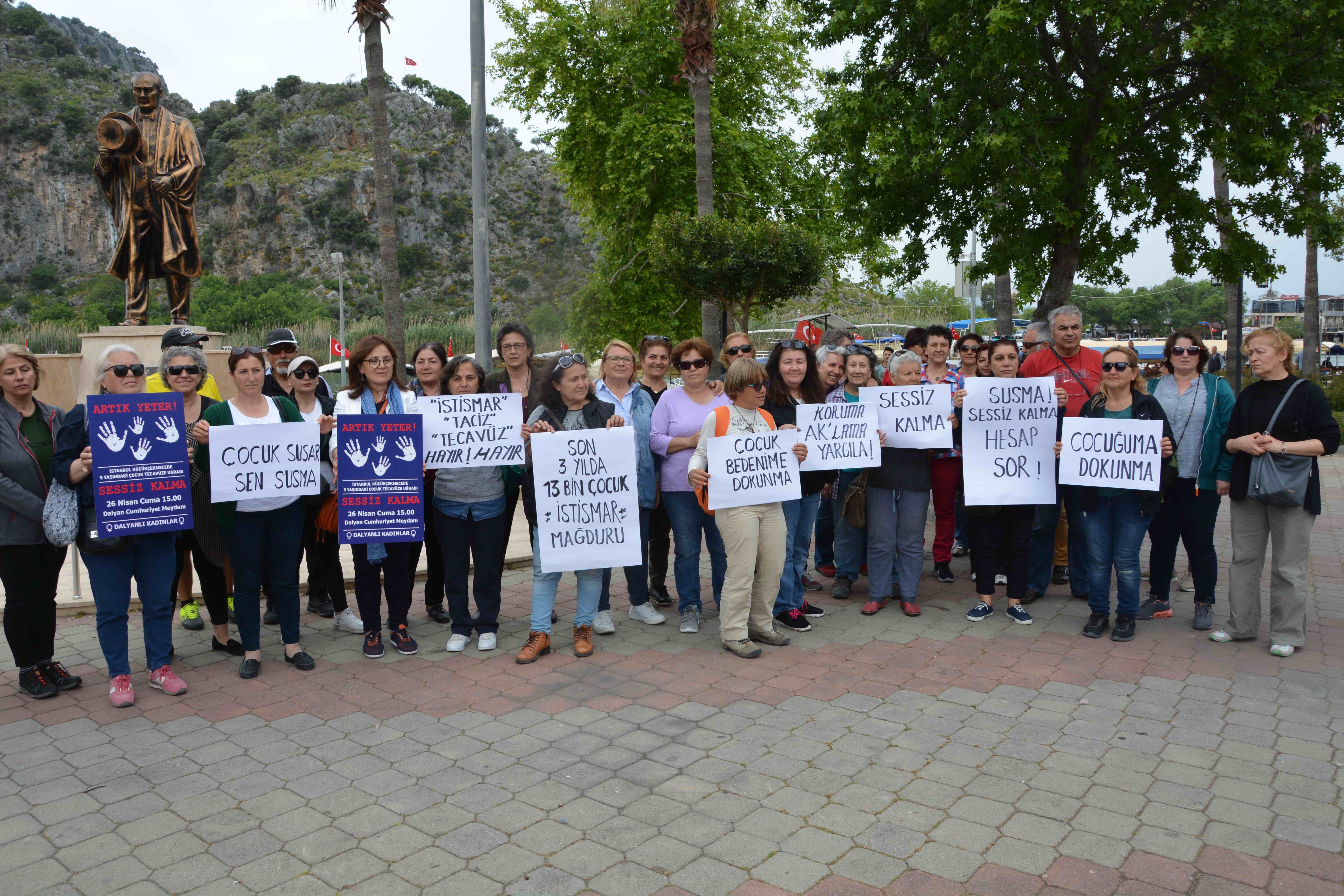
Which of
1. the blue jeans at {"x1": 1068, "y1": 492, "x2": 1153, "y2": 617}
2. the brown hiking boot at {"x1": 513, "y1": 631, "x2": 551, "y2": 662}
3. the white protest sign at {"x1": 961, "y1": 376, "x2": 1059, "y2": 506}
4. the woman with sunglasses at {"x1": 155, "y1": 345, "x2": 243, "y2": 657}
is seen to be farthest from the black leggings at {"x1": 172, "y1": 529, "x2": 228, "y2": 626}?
the blue jeans at {"x1": 1068, "y1": 492, "x2": 1153, "y2": 617}

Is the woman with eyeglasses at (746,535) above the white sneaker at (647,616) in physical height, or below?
above

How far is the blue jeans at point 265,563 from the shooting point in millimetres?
5570

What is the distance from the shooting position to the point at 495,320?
77062 millimetres

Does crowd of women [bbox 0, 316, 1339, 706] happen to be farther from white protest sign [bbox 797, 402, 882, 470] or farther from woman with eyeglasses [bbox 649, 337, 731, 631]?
white protest sign [bbox 797, 402, 882, 470]

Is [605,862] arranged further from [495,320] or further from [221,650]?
[495,320]

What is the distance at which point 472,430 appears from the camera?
234 inches

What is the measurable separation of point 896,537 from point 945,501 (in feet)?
3.73

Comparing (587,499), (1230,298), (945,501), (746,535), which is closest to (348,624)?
(587,499)

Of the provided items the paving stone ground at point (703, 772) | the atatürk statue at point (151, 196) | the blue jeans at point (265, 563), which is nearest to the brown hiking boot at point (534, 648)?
the paving stone ground at point (703, 772)

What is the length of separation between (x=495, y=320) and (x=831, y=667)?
7409cm

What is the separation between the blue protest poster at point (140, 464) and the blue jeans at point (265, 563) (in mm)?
321

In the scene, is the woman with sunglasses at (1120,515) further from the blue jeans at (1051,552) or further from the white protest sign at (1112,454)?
the blue jeans at (1051,552)

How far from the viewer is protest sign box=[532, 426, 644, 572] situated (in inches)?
233

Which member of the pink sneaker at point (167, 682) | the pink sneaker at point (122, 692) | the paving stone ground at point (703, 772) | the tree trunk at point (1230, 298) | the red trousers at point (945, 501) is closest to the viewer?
the paving stone ground at point (703, 772)
